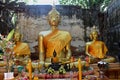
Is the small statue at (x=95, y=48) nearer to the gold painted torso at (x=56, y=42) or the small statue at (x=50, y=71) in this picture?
the gold painted torso at (x=56, y=42)

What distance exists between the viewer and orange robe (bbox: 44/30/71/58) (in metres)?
5.80

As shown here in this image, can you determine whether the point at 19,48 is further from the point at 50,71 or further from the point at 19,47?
the point at 50,71

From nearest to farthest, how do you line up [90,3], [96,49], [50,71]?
[50,71] → [96,49] → [90,3]

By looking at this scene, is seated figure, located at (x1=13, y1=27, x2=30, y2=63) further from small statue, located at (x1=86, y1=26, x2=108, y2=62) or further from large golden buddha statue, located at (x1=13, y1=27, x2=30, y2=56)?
small statue, located at (x1=86, y1=26, x2=108, y2=62)

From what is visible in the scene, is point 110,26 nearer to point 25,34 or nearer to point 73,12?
point 73,12

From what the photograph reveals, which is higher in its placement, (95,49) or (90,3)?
(90,3)

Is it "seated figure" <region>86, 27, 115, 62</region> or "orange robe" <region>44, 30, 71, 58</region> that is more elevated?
"orange robe" <region>44, 30, 71, 58</region>

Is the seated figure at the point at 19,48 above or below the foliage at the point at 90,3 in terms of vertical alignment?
below

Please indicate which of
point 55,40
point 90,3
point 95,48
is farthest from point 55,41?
point 90,3

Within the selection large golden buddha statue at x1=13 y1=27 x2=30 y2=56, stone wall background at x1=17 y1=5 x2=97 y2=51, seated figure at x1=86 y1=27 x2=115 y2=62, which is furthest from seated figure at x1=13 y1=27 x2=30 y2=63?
seated figure at x1=86 y1=27 x2=115 y2=62

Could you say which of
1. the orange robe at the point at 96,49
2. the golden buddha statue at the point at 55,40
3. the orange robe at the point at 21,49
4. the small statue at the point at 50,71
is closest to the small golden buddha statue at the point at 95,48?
the orange robe at the point at 96,49

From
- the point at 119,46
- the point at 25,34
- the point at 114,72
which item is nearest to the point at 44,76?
the point at 114,72

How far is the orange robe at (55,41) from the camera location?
19.0 ft

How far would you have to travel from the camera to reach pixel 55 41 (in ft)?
19.2
